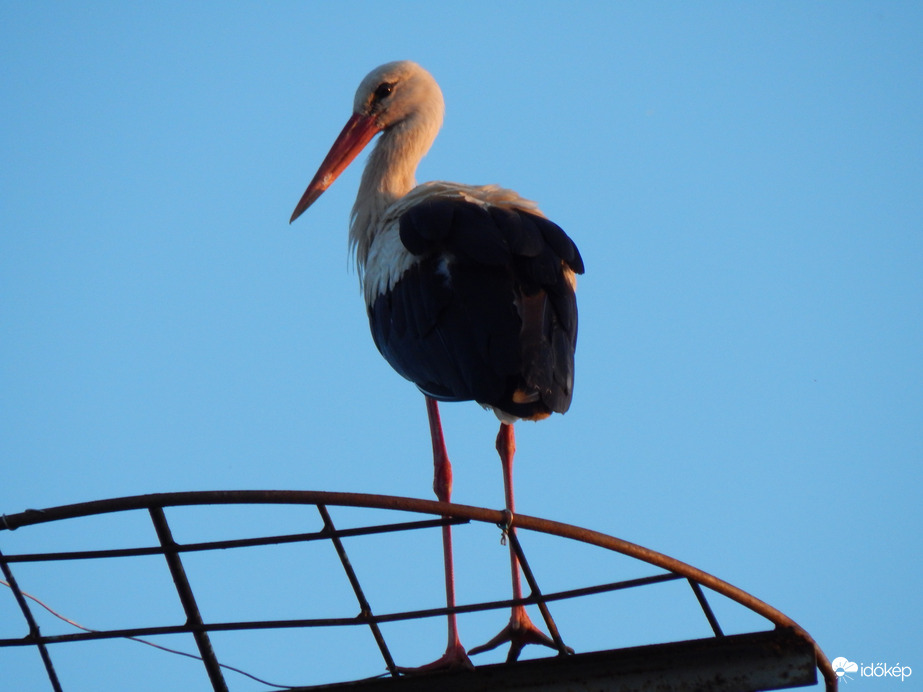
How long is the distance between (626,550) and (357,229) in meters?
3.43

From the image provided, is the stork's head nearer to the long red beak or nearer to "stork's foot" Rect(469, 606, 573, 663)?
the long red beak

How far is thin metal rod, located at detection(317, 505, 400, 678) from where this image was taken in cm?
304

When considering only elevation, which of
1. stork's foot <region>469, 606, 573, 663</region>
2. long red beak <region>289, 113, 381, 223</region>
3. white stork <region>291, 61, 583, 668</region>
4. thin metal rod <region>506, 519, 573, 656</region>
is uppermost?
long red beak <region>289, 113, 381, 223</region>

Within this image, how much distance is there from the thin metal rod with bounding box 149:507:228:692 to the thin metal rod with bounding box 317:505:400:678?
1.28ft

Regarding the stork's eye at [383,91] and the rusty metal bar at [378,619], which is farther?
the stork's eye at [383,91]

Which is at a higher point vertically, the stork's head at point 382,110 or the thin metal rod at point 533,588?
the stork's head at point 382,110

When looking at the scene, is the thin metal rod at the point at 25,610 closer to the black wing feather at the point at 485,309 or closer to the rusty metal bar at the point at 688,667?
the rusty metal bar at the point at 688,667

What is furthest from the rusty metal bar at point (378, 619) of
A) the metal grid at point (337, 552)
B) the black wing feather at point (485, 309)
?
the black wing feather at point (485, 309)

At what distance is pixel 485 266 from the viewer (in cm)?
452

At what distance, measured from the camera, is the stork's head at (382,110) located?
268 inches

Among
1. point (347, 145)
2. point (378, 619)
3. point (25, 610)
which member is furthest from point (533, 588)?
point (347, 145)

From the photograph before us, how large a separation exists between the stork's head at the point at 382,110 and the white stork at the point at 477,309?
3.46 ft

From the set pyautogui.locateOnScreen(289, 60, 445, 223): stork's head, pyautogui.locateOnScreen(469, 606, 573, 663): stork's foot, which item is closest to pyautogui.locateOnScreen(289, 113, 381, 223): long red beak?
pyautogui.locateOnScreen(289, 60, 445, 223): stork's head

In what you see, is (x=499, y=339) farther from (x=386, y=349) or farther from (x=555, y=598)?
(x=555, y=598)
